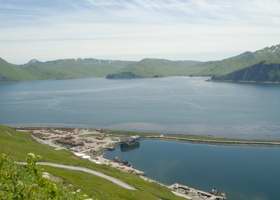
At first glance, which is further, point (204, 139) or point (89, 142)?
point (204, 139)

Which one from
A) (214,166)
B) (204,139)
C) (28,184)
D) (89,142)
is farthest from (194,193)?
(28,184)

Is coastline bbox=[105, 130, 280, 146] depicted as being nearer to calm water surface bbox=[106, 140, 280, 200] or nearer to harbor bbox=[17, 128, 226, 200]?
calm water surface bbox=[106, 140, 280, 200]

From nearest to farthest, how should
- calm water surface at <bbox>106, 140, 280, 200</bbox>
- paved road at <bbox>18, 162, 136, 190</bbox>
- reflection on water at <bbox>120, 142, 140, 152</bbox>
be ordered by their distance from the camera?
paved road at <bbox>18, 162, 136, 190</bbox>
calm water surface at <bbox>106, 140, 280, 200</bbox>
reflection on water at <bbox>120, 142, 140, 152</bbox>

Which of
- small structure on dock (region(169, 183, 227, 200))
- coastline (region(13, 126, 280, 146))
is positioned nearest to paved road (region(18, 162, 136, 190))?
small structure on dock (region(169, 183, 227, 200))

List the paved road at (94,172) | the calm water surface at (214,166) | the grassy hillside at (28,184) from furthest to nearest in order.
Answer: the calm water surface at (214,166) < the paved road at (94,172) < the grassy hillside at (28,184)

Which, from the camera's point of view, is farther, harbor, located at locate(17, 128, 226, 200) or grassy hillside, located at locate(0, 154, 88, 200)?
harbor, located at locate(17, 128, 226, 200)

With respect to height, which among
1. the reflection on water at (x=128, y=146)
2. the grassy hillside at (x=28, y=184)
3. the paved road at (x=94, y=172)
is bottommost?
the reflection on water at (x=128, y=146)

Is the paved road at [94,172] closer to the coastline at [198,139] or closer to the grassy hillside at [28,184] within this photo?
the grassy hillside at [28,184]

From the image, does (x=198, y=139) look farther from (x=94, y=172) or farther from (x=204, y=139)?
(x=94, y=172)

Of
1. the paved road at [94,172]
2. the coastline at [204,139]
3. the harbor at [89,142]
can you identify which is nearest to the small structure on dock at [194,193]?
the harbor at [89,142]
